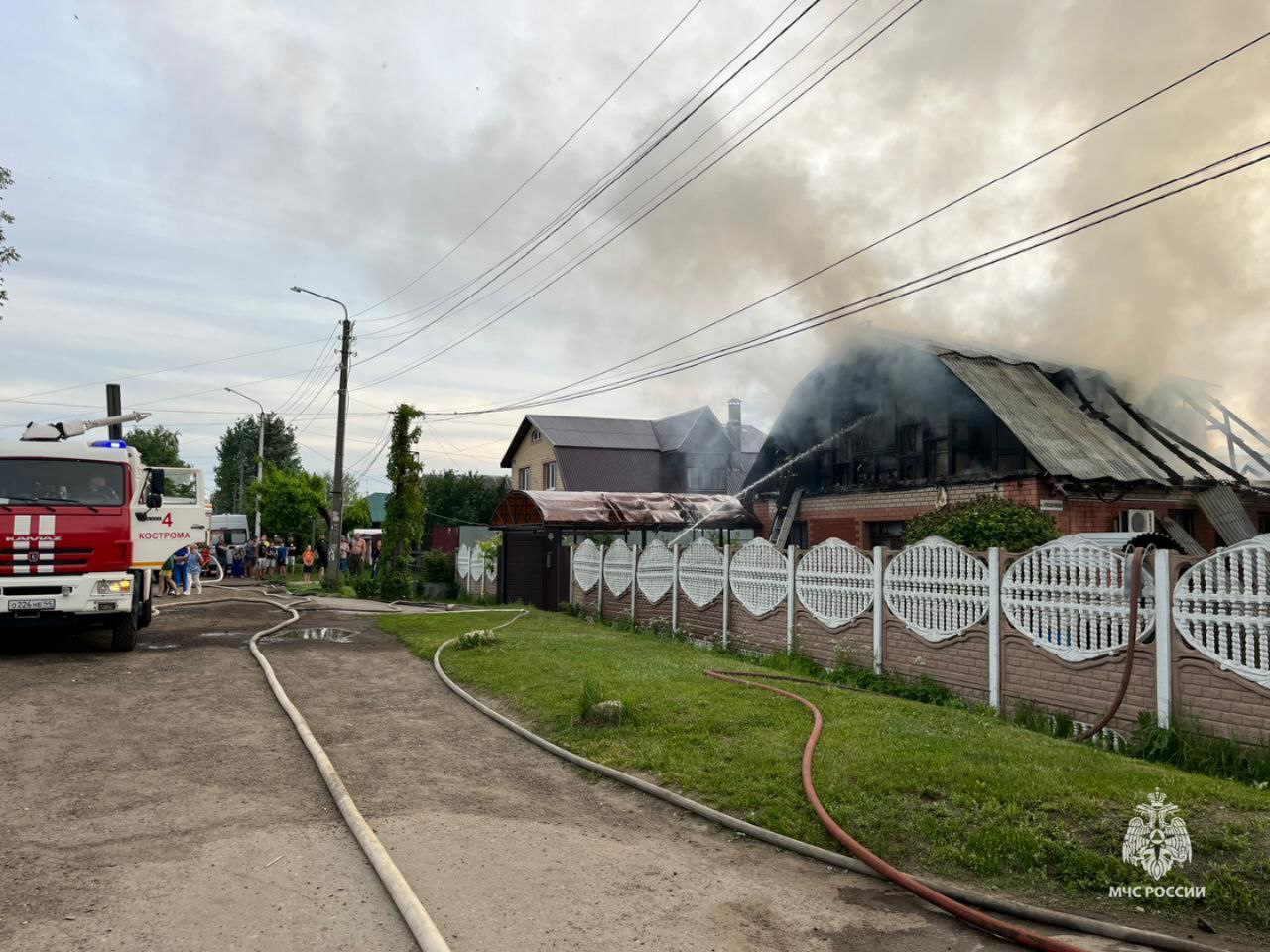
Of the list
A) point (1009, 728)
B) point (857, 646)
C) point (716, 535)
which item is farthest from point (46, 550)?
point (716, 535)

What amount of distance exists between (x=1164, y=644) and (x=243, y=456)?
3957 inches

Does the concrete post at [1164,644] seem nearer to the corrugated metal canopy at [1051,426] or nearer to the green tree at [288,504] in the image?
the corrugated metal canopy at [1051,426]

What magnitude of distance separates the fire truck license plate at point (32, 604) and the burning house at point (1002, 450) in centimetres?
1395

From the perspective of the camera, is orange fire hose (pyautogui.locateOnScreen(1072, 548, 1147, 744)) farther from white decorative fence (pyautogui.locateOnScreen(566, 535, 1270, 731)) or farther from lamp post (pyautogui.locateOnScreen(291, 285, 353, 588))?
lamp post (pyautogui.locateOnScreen(291, 285, 353, 588))

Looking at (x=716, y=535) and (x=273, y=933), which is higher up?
(x=716, y=535)

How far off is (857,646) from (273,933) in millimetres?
8404

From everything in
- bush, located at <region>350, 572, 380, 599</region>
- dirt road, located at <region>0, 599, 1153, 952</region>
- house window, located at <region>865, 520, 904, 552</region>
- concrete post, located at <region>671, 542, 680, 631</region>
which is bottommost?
bush, located at <region>350, 572, 380, 599</region>

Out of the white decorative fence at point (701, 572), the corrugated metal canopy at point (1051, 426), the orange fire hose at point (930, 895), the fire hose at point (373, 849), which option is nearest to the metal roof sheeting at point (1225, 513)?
the corrugated metal canopy at point (1051, 426)

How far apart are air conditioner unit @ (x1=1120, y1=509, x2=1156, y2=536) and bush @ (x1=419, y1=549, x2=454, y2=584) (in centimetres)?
1929

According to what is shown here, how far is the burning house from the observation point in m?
15.2

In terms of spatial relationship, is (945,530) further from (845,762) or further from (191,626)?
(191,626)

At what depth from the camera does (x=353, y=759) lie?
6883 mm

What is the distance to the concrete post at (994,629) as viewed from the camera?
8883mm

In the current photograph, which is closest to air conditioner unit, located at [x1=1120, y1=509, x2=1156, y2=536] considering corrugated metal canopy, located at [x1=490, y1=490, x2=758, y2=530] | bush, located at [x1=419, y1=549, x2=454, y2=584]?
corrugated metal canopy, located at [x1=490, y1=490, x2=758, y2=530]
